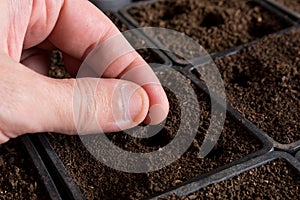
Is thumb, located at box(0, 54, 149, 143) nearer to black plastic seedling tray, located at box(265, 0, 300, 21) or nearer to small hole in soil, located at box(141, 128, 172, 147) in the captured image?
small hole in soil, located at box(141, 128, 172, 147)

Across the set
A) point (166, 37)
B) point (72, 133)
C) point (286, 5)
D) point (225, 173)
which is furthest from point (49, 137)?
point (286, 5)

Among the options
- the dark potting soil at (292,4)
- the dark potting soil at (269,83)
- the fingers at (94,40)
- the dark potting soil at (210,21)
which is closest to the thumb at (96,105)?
the fingers at (94,40)

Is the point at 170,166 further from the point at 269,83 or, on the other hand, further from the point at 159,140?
the point at 269,83

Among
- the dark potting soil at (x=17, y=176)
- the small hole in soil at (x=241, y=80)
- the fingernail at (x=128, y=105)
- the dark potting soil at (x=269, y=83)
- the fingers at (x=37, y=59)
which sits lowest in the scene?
the dark potting soil at (x=17, y=176)

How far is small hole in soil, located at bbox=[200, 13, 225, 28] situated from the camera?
1313 mm

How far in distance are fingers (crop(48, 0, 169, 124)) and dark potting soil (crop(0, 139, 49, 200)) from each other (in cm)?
22

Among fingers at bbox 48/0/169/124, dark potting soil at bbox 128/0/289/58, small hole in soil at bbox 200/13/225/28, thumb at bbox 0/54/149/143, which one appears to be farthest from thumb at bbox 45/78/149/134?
small hole in soil at bbox 200/13/225/28

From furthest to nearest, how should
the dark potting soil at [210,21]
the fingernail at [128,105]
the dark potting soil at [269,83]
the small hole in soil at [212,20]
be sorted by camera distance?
the small hole in soil at [212,20]
the dark potting soil at [210,21]
the dark potting soil at [269,83]
the fingernail at [128,105]

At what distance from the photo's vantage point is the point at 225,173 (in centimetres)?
80

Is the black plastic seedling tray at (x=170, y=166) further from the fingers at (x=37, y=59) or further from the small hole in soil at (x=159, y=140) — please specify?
the fingers at (x=37, y=59)

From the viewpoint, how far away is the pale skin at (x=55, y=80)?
0.73m

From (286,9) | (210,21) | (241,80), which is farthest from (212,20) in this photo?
(241,80)

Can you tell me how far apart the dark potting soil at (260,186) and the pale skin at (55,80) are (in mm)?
177

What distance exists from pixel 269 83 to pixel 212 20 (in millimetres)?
349
